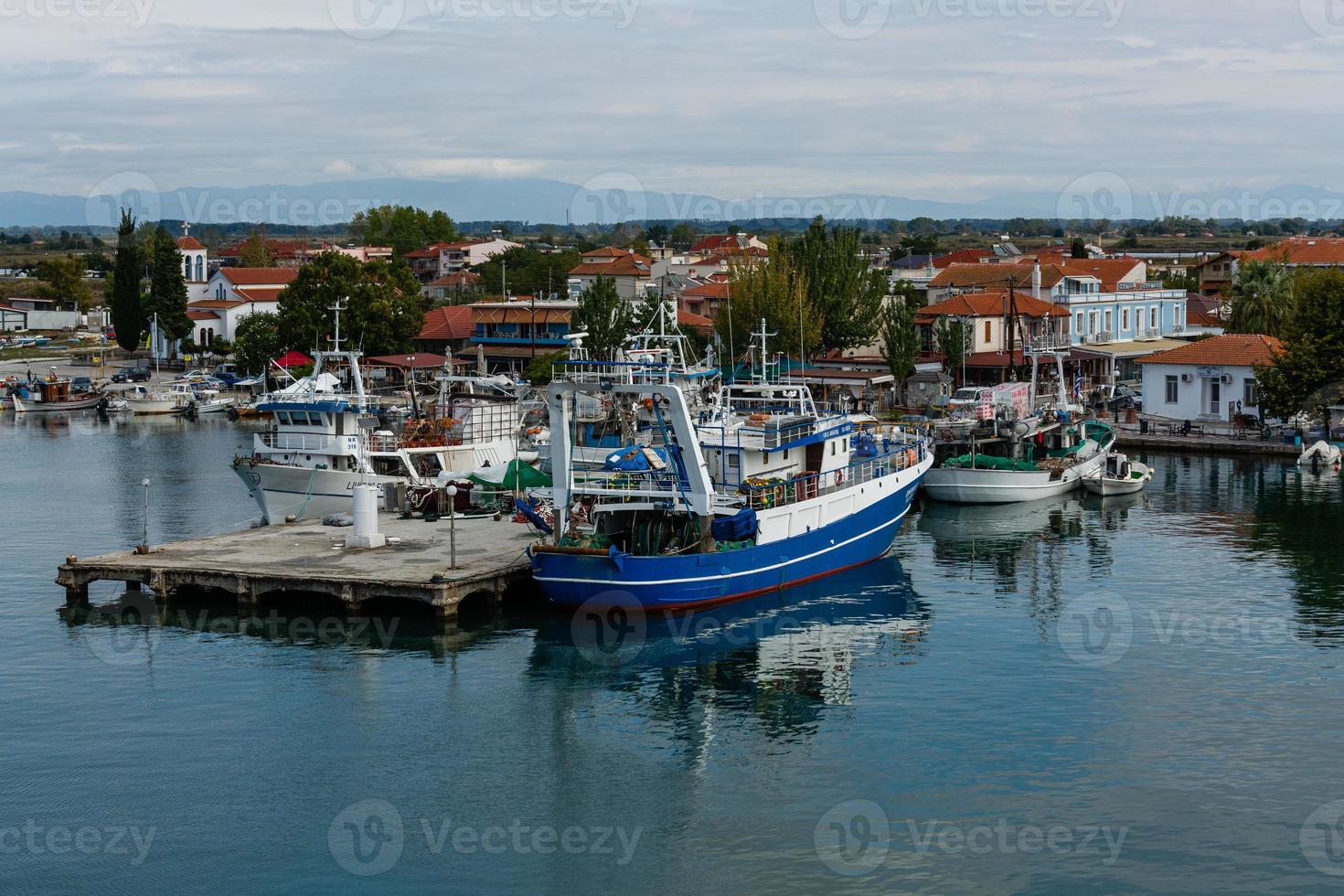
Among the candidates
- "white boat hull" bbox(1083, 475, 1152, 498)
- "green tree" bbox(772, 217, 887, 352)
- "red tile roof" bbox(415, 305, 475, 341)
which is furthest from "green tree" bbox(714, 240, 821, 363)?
"white boat hull" bbox(1083, 475, 1152, 498)

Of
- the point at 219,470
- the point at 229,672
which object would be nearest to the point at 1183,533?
the point at 229,672

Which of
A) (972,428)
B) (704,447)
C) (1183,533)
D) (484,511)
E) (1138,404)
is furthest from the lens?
(1138,404)

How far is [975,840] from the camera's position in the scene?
24344 millimetres

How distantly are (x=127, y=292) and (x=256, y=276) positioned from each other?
11.3 meters

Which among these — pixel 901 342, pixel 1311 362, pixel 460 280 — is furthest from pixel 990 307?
pixel 460 280

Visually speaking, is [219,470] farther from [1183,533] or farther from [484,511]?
[1183,533]

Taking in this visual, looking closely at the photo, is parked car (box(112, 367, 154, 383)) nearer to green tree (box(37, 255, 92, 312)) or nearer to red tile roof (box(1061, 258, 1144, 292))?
green tree (box(37, 255, 92, 312))

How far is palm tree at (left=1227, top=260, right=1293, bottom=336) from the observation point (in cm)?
8175

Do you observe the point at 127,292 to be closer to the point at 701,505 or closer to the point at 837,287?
the point at 837,287

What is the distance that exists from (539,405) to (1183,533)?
25.2 m

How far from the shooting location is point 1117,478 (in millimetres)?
57312

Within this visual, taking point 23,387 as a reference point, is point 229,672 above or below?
below

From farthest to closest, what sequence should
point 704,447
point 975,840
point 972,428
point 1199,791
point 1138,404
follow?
point 1138,404 → point 972,428 → point 704,447 → point 1199,791 → point 975,840

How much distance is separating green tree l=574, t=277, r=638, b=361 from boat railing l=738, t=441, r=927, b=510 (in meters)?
35.5
